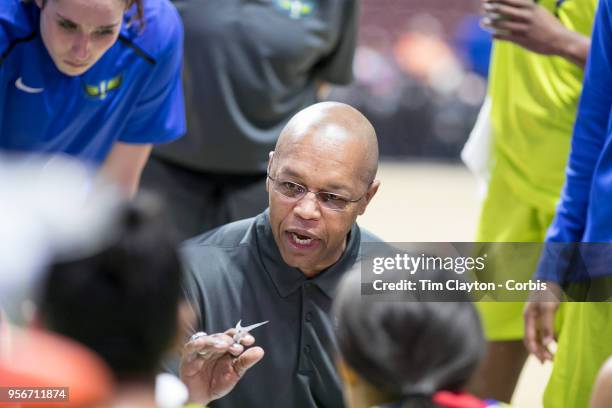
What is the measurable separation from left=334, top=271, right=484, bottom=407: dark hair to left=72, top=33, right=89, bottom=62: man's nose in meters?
1.47

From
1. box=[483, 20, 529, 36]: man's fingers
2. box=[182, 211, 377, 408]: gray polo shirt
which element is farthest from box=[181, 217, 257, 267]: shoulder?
box=[483, 20, 529, 36]: man's fingers

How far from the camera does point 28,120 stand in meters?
3.38

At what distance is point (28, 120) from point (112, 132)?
0.99 feet

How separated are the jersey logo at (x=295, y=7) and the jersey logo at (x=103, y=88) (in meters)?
1.00

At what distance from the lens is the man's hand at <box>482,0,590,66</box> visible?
11.2 ft

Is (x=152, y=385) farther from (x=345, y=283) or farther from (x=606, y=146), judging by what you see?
(x=606, y=146)

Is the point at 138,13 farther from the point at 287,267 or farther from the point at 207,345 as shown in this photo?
the point at 207,345

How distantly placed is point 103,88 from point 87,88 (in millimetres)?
55

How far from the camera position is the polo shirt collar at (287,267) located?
290 cm

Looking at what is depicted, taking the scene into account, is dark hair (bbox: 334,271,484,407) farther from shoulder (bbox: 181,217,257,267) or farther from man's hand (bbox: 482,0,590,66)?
man's hand (bbox: 482,0,590,66)

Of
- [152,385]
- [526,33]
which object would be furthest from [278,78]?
[152,385]

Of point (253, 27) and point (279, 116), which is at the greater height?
point (253, 27)

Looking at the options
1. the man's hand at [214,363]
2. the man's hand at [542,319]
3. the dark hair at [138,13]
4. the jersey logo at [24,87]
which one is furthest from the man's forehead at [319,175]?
the jersey logo at [24,87]

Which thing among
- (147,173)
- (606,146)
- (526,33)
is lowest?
(147,173)
